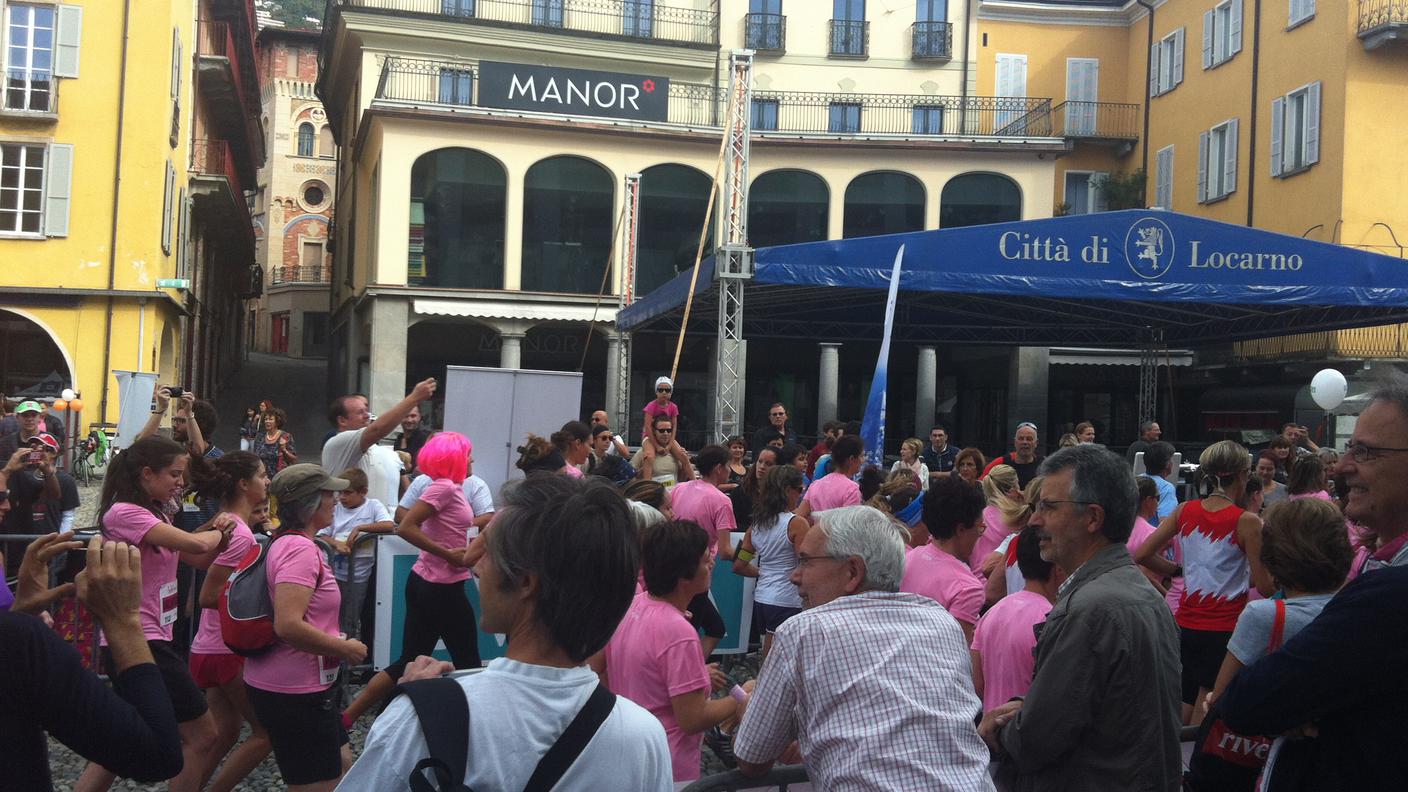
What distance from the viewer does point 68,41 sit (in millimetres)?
24062

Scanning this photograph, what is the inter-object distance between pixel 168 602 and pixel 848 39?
30.4 meters

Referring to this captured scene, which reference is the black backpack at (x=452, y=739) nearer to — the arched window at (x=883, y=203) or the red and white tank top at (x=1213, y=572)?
the red and white tank top at (x=1213, y=572)

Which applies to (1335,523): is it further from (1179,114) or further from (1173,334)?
(1179,114)

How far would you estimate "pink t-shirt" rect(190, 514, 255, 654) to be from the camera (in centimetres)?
498

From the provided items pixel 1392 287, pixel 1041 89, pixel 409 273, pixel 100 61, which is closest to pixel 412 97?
pixel 409 273

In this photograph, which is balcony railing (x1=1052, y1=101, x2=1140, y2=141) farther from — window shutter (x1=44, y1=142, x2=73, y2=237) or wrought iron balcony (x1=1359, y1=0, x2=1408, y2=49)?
window shutter (x1=44, y1=142, x2=73, y2=237)

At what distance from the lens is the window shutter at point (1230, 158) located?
2836 cm

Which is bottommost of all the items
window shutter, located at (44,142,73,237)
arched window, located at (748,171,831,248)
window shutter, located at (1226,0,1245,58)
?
window shutter, located at (44,142,73,237)

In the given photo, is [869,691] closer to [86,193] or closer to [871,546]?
[871,546]

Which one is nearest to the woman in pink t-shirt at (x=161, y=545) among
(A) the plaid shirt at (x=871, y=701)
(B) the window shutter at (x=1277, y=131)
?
(A) the plaid shirt at (x=871, y=701)

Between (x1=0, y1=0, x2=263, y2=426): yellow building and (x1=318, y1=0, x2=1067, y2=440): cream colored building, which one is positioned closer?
(x1=0, y1=0, x2=263, y2=426): yellow building

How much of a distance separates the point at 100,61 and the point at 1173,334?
21.1 meters

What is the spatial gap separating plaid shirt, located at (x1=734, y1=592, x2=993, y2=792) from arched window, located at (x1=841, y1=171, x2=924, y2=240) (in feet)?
90.1

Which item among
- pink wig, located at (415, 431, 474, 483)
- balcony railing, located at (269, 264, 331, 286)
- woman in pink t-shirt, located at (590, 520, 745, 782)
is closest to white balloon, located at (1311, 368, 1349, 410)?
pink wig, located at (415, 431, 474, 483)
